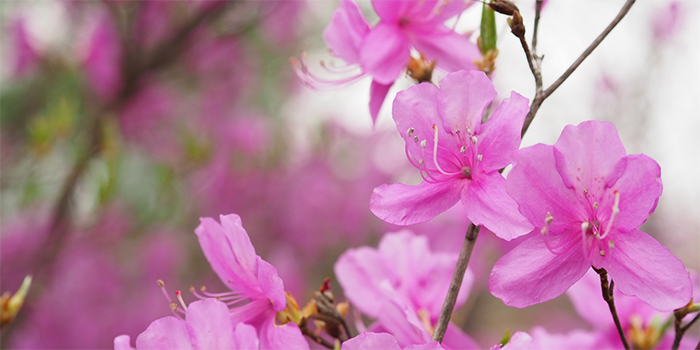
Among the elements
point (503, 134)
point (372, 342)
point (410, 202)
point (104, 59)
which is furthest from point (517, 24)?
point (104, 59)

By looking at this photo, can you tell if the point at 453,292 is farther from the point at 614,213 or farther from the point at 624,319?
the point at 624,319

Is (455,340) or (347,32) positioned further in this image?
(347,32)

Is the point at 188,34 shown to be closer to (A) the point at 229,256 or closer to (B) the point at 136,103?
(B) the point at 136,103

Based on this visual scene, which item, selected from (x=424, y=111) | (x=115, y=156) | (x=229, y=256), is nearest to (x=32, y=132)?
(x=115, y=156)

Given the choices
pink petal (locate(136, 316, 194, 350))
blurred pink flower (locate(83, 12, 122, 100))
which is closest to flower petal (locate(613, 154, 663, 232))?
pink petal (locate(136, 316, 194, 350))

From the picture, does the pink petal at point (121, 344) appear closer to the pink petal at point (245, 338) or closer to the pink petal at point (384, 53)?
the pink petal at point (245, 338)

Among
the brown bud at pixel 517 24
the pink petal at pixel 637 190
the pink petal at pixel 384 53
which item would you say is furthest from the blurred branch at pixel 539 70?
the pink petal at pixel 384 53

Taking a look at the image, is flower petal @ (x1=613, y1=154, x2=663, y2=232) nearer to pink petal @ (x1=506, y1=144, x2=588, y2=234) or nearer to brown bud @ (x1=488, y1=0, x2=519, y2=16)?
pink petal @ (x1=506, y1=144, x2=588, y2=234)
